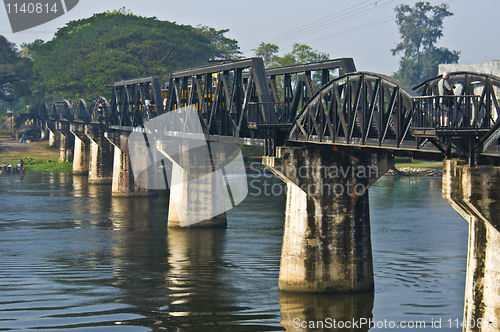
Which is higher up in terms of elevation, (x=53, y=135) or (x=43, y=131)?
(x=43, y=131)

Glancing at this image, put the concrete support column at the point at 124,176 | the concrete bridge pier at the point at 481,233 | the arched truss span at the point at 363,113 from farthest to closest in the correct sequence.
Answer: the concrete support column at the point at 124,176 < the arched truss span at the point at 363,113 < the concrete bridge pier at the point at 481,233

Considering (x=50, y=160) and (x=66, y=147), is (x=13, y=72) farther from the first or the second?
(x=66, y=147)

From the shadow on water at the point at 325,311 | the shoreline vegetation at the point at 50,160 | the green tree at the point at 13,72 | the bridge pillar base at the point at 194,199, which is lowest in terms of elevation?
the shadow on water at the point at 325,311

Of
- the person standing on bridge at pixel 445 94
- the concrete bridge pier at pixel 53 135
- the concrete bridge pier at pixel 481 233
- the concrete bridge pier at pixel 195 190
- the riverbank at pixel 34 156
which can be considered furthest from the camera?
the concrete bridge pier at pixel 53 135

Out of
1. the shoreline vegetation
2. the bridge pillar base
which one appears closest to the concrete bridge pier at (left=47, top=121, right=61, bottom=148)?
the shoreline vegetation

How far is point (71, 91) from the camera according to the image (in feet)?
365

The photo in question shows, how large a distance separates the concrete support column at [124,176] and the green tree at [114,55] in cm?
3722

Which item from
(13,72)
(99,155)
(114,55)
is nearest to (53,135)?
(13,72)

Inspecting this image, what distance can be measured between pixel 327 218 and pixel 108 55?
285 feet

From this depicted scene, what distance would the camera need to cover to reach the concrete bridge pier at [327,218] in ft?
92.3

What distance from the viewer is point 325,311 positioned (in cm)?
2683

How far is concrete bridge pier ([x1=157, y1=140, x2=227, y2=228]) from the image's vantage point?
4694cm

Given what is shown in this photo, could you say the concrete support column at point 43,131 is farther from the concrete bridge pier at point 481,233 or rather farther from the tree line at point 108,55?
the concrete bridge pier at point 481,233

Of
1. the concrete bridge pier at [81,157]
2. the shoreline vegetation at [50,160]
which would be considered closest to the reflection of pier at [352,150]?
the concrete bridge pier at [81,157]
